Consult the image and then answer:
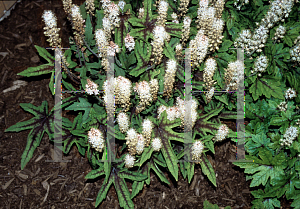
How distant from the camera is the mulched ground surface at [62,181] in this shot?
10.3 feet

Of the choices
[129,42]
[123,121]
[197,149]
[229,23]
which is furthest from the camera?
[229,23]

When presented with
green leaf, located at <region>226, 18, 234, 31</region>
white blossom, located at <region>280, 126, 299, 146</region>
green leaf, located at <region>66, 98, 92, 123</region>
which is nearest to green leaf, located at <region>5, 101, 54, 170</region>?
green leaf, located at <region>66, 98, 92, 123</region>

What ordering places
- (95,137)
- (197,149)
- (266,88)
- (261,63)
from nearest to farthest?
(95,137) → (197,149) → (261,63) → (266,88)

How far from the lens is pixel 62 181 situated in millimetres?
3223

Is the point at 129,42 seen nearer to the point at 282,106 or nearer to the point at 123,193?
the point at 123,193

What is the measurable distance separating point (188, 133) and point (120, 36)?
1396 mm

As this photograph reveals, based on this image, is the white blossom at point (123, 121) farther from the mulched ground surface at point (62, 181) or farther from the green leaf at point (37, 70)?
the green leaf at point (37, 70)

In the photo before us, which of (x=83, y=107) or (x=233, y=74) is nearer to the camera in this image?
(x=233, y=74)

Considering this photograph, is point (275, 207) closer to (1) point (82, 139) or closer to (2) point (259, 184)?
(2) point (259, 184)

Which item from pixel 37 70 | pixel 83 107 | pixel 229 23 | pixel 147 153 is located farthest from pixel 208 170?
pixel 37 70

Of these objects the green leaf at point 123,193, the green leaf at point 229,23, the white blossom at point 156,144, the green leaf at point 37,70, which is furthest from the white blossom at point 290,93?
A: the green leaf at point 37,70

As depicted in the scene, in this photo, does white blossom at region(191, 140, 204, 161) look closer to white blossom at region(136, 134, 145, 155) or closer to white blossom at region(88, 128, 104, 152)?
white blossom at region(136, 134, 145, 155)

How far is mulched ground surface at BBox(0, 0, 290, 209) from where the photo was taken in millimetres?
3145

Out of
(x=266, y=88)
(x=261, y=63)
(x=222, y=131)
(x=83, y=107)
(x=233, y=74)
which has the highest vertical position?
(x=261, y=63)
